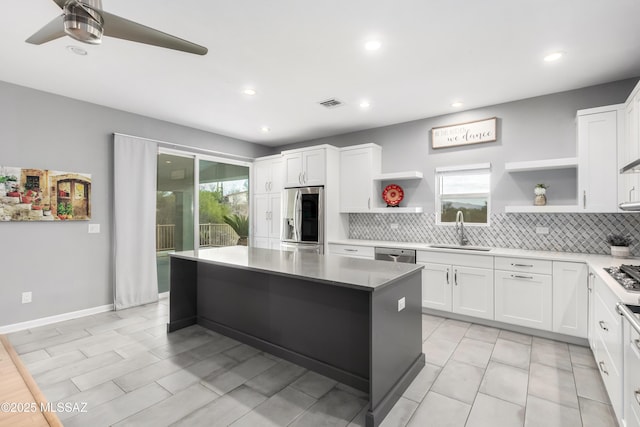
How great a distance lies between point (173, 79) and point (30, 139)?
187 centimetres

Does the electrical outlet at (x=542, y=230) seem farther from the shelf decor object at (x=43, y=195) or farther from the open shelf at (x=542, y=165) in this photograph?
the shelf decor object at (x=43, y=195)

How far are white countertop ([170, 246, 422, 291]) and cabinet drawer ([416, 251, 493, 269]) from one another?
1.37 metres

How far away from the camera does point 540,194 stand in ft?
11.9

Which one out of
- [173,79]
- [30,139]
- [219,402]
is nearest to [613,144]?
[219,402]

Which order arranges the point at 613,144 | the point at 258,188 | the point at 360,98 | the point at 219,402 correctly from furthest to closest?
the point at 258,188
the point at 360,98
the point at 613,144
the point at 219,402

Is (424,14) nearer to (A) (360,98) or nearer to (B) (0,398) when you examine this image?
(A) (360,98)

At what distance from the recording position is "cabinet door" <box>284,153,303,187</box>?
208 inches

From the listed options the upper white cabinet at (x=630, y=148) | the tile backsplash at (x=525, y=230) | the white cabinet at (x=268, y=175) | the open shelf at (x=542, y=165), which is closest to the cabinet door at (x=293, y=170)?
the white cabinet at (x=268, y=175)

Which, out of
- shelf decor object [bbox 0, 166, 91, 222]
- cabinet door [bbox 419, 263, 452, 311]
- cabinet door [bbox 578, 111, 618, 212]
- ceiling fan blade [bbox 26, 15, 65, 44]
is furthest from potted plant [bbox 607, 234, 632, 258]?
shelf decor object [bbox 0, 166, 91, 222]

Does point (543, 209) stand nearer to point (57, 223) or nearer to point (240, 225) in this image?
point (240, 225)

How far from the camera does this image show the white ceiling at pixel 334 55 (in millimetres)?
2199

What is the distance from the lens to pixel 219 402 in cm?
217

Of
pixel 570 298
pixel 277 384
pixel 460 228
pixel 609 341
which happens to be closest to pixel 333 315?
pixel 277 384

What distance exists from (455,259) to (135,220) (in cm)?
430
